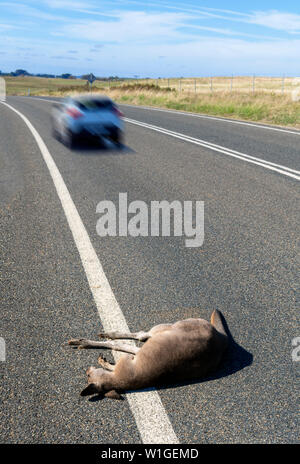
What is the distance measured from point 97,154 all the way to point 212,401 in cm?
886

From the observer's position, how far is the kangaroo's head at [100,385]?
8.52ft

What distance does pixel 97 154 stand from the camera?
35.7 ft

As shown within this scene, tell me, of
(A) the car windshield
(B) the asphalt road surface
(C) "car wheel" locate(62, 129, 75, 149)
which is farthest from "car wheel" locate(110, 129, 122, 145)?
(B) the asphalt road surface

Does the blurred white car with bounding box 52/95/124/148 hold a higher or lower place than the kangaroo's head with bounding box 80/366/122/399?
higher

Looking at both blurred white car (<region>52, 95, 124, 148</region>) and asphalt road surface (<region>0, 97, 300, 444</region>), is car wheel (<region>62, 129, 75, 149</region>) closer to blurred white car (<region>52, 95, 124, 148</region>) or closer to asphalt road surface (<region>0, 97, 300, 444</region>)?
blurred white car (<region>52, 95, 124, 148</region>)

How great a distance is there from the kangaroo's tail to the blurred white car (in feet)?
30.0

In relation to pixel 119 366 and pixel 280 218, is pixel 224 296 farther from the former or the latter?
pixel 280 218

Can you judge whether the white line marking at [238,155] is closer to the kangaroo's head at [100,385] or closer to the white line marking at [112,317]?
the white line marking at [112,317]

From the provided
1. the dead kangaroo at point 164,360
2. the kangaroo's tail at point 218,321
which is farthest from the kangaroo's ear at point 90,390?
the kangaroo's tail at point 218,321

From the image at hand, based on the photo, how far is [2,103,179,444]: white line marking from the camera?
2367mm

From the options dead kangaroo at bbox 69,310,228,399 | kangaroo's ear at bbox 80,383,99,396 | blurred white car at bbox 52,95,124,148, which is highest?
blurred white car at bbox 52,95,124,148

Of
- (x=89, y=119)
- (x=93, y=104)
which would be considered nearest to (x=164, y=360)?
(x=89, y=119)

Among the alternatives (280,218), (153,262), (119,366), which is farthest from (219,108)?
(119,366)
